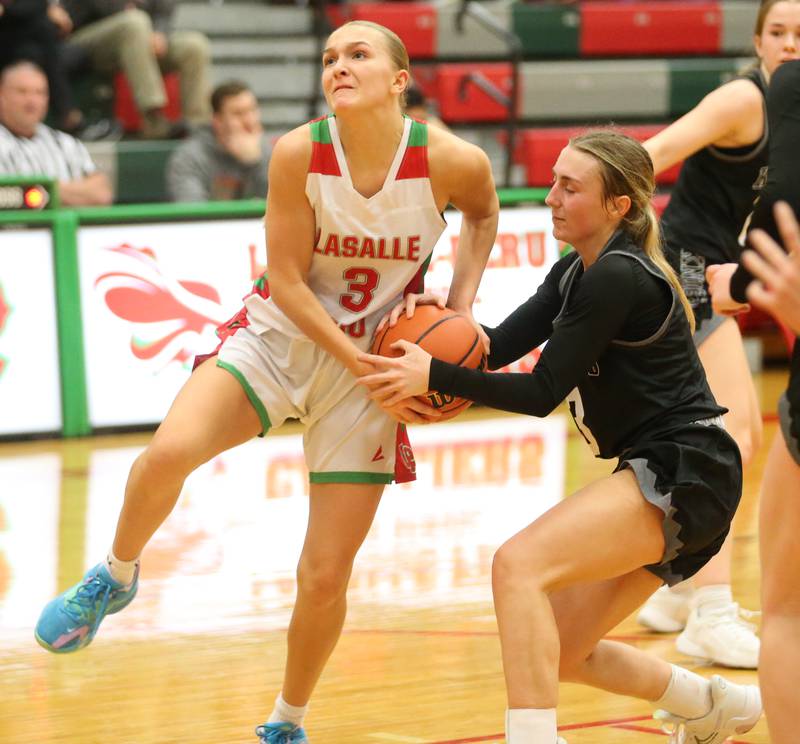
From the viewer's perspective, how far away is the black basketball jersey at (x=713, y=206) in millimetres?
4656

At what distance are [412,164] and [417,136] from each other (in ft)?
0.24

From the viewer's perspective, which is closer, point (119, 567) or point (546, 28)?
point (119, 567)

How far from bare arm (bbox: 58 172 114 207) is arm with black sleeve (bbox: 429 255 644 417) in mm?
5889

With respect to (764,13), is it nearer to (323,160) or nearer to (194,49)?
(323,160)

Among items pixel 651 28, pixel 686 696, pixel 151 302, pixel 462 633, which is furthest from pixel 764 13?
pixel 651 28

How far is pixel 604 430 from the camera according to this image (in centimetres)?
344

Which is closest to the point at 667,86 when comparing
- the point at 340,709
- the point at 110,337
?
the point at 110,337

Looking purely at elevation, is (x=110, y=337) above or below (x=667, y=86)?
below

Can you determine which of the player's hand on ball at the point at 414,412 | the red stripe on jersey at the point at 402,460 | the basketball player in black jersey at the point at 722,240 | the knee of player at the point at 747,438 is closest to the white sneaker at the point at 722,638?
the basketball player in black jersey at the point at 722,240

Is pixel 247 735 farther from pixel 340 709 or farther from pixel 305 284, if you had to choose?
pixel 305 284

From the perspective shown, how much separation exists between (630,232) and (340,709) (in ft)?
5.32

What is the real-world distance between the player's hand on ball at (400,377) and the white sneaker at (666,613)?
187 cm

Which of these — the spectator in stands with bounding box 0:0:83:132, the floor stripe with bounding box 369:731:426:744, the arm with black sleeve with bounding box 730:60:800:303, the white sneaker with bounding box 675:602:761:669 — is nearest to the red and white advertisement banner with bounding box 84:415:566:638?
the white sneaker with bounding box 675:602:761:669

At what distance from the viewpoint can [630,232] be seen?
3.46 metres
